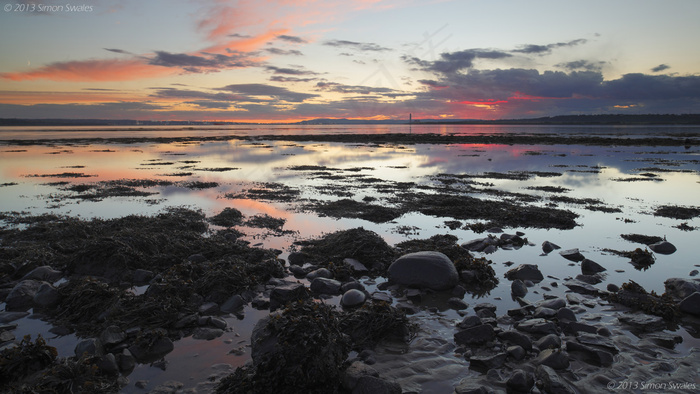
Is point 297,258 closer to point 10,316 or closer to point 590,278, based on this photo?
point 10,316

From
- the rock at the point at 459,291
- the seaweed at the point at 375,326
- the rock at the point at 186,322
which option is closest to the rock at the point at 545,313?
the rock at the point at 459,291

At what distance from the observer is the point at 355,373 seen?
4.71 meters

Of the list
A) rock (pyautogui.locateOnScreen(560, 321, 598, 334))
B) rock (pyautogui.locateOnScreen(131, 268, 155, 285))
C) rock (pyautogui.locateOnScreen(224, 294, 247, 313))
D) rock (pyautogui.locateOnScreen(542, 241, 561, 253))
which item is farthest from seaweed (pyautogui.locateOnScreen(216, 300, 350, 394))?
rock (pyautogui.locateOnScreen(542, 241, 561, 253))

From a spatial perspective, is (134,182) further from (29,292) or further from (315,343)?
(315,343)

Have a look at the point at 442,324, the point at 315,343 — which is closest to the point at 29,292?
the point at 315,343

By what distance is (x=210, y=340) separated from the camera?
228 inches

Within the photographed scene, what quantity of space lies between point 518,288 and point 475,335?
243 cm

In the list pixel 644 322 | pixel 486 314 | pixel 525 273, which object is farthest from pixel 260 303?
pixel 644 322

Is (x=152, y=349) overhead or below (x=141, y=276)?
below

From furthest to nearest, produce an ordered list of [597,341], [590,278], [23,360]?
1. [590,278]
2. [597,341]
3. [23,360]

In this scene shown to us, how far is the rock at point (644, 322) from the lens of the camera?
5980 mm

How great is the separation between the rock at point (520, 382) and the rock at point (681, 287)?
4890 mm

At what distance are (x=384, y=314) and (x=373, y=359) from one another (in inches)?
33.2

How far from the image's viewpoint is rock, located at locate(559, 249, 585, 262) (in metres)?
9.38
